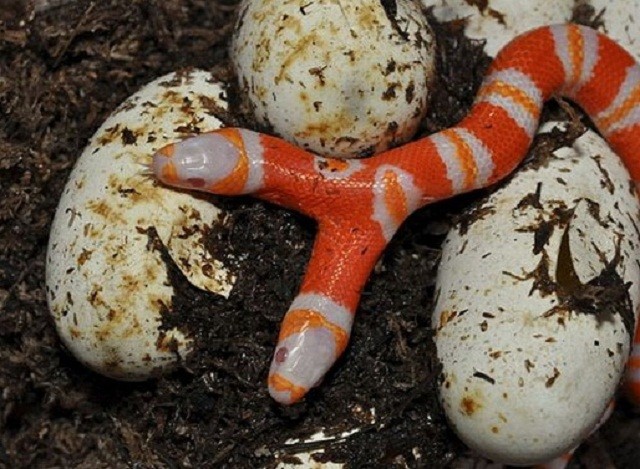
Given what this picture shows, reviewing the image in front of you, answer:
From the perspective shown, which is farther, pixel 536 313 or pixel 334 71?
pixel 334 71

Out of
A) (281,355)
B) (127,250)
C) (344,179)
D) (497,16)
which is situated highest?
(497,16)

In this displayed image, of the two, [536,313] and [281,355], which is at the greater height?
[536,313]

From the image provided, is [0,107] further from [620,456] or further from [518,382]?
[620,456]

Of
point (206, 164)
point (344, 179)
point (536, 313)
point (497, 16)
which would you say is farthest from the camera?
point (497, 16)

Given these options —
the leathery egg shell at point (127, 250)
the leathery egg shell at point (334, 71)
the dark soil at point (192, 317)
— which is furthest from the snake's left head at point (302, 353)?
the leathery egg shell at point (334, 71)

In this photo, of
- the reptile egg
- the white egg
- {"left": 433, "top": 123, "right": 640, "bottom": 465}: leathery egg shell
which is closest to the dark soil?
the reptile egg

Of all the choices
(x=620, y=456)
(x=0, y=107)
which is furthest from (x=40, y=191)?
(x=620, y=456)

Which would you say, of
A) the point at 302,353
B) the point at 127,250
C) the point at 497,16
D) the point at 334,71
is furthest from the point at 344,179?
the point at 497,16

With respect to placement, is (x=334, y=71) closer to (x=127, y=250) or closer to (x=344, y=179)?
(x=344, y=179)

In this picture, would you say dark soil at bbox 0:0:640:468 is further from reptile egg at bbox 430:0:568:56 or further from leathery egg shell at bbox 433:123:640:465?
leathery egg shell at bbox 433:123:640:465
